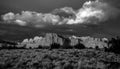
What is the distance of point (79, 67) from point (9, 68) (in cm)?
524

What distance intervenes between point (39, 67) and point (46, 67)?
54cm

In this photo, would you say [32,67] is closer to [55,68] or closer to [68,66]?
[55,68]

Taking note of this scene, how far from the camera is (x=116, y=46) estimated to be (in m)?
26.7

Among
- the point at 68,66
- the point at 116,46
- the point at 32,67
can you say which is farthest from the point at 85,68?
the point at 116,46

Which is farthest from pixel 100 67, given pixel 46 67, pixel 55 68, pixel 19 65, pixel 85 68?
pixel 19 65

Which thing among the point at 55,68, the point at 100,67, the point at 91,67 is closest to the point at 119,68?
the point at 100,67

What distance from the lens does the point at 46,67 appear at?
409 inches

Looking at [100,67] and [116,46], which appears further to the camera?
[116,46]

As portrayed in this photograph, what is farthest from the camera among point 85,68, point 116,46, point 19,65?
point 116,46

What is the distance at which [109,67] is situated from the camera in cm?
1032

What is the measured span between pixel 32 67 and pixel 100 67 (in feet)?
17.0

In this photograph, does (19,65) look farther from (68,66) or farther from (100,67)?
(100,67)

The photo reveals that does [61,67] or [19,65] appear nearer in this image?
[61,67]

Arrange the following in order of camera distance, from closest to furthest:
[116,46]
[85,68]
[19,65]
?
[85,68] → [19,65] → [116,46]
